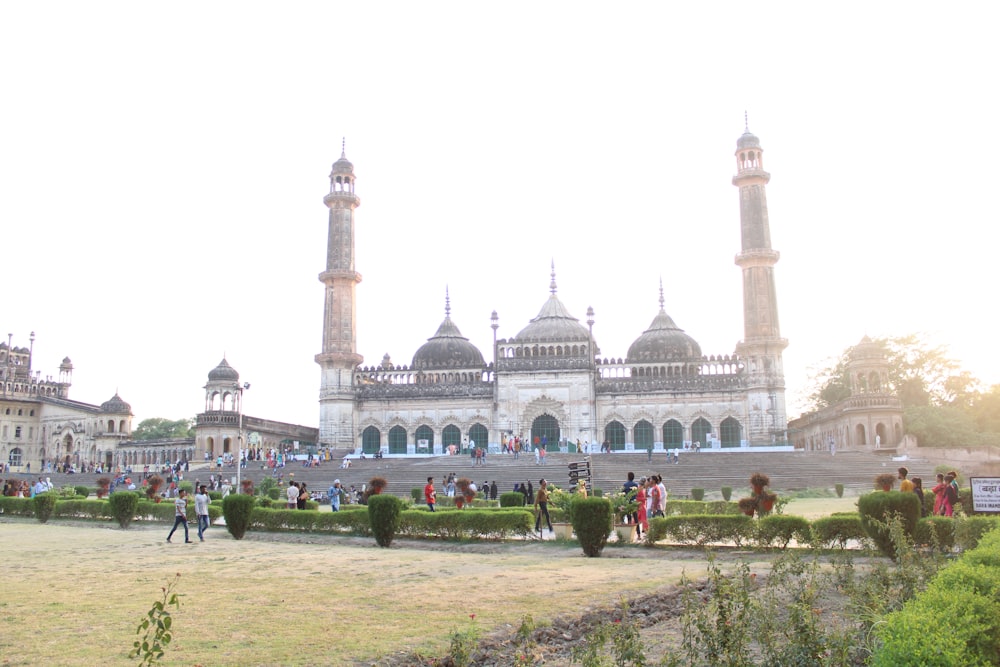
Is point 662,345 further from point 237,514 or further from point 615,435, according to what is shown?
point 237,514

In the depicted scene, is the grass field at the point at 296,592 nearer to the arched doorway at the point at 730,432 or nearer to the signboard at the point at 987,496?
the signboard at the point at 987,496

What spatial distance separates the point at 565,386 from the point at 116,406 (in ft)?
107

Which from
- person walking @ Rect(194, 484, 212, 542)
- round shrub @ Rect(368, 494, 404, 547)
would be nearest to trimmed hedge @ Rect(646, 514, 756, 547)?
round shrub @ Rect(368, 494, 404, 547)

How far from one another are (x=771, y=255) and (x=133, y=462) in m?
41.1

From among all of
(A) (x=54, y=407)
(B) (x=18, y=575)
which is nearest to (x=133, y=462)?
(A) (x=54, y=407)

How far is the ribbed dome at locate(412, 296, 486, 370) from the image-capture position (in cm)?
5300

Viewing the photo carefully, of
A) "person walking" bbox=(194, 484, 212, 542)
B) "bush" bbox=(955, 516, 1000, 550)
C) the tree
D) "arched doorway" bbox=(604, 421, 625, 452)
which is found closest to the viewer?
"bush" bbox=(955, 516, 1000, 550)

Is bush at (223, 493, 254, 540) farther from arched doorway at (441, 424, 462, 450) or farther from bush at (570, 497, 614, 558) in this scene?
arched doorway at (441, 424, 462, 450)

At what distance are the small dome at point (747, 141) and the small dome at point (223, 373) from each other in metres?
31.9

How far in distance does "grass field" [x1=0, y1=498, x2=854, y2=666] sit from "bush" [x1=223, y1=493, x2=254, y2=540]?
118 centimetres

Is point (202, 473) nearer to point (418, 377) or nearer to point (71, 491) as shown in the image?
point (71, 491)

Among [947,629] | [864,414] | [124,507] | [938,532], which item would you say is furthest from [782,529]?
[864,414]

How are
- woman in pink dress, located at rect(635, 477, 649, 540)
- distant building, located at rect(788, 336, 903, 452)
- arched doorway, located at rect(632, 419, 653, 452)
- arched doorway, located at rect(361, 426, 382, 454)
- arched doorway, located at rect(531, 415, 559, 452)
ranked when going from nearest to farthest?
woman in pink dress, located at rect(635, 477, 649, 540)
distant building, located at rect(788, 336, 903, 452)
arched doorway, located at rect(632, 419, 653, 452)
arched doorway, located at rect(531, 415, 559, 452)
arched doorway, located at rect(361, 426, 382, 454)

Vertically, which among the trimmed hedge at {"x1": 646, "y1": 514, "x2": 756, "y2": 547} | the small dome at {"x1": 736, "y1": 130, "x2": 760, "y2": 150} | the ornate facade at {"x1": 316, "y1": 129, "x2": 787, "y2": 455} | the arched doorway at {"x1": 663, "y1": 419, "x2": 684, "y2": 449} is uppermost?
the small dome at {"x1": 736, "y1": 130, "x2": 760, "y2": 150}
